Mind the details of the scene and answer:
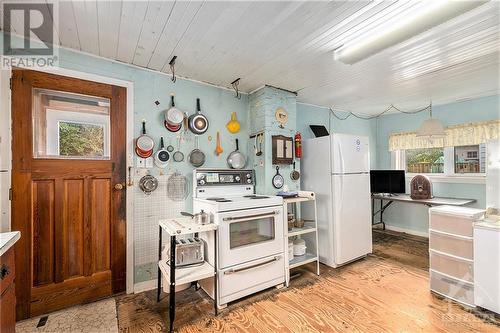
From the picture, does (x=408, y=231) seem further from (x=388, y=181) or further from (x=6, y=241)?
(x=6, y=241)

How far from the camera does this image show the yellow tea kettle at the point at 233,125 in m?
2.99

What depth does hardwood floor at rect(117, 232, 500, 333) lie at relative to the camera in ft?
6.15

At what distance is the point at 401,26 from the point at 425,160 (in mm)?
3561

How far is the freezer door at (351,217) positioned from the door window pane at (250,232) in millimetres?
1032

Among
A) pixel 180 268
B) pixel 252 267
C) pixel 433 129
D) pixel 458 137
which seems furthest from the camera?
pixel 458 137

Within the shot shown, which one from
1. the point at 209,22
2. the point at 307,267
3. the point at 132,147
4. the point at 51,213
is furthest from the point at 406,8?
the point at 51,213

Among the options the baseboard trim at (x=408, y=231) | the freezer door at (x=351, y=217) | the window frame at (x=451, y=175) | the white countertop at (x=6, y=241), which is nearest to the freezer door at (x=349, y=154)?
the freezer door at (x=351, y=217)

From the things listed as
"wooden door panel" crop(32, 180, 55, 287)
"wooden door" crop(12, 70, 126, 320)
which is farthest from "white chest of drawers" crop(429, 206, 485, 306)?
"wooden door panel" crop(32, 180, 55, 287)

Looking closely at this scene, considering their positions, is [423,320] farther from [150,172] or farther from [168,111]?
[168,111]

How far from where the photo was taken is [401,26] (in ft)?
5.45

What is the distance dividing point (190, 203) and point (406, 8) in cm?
257

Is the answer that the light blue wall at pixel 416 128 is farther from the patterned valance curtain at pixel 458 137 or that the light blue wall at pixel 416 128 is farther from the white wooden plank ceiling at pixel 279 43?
the white wooden plank ceiling at pixel 279 43

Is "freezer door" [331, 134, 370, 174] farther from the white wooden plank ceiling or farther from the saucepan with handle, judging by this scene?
the saucepan with handle

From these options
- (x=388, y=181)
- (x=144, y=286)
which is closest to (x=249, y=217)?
(x=144, y=286)
